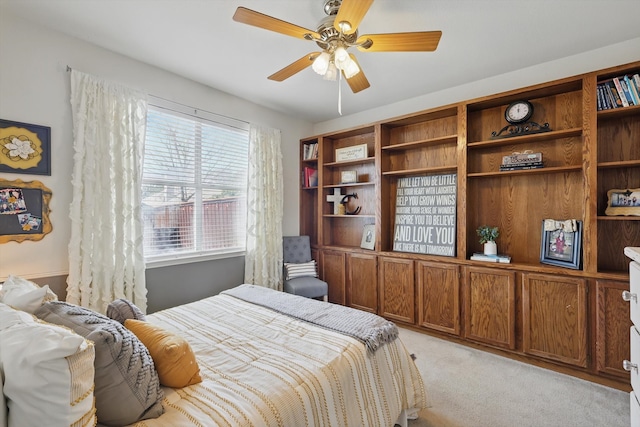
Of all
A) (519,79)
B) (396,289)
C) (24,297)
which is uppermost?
(519,79)

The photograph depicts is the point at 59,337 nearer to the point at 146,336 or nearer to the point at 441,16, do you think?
the point at 146,336

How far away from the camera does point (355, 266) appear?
11.9 ft

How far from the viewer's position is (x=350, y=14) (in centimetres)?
150

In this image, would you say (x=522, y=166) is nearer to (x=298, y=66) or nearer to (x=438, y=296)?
(x=438, y=296)

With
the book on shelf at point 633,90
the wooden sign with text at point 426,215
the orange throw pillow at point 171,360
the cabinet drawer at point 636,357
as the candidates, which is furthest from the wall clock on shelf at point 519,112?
the orange throw pillow at point 171,360

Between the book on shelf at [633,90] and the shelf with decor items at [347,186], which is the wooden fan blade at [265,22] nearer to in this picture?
the shelf with decor items at [347,186]

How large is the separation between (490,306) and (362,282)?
1396mm

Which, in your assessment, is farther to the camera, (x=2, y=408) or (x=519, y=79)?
(x=519, y=79)

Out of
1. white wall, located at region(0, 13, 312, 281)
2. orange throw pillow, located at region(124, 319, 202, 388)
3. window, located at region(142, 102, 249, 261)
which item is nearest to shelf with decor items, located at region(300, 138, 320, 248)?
window, located at region(142, 102, 249, 261)

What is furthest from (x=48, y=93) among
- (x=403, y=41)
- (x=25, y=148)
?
(x=403, y=41)

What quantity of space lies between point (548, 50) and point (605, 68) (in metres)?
0.44

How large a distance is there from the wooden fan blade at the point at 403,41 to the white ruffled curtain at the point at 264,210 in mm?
2064

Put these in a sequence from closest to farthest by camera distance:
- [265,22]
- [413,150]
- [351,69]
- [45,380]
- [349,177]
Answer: [45,380], [265,22], [351,69], [413,150], [349,177]

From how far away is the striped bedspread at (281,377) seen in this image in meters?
1.09
